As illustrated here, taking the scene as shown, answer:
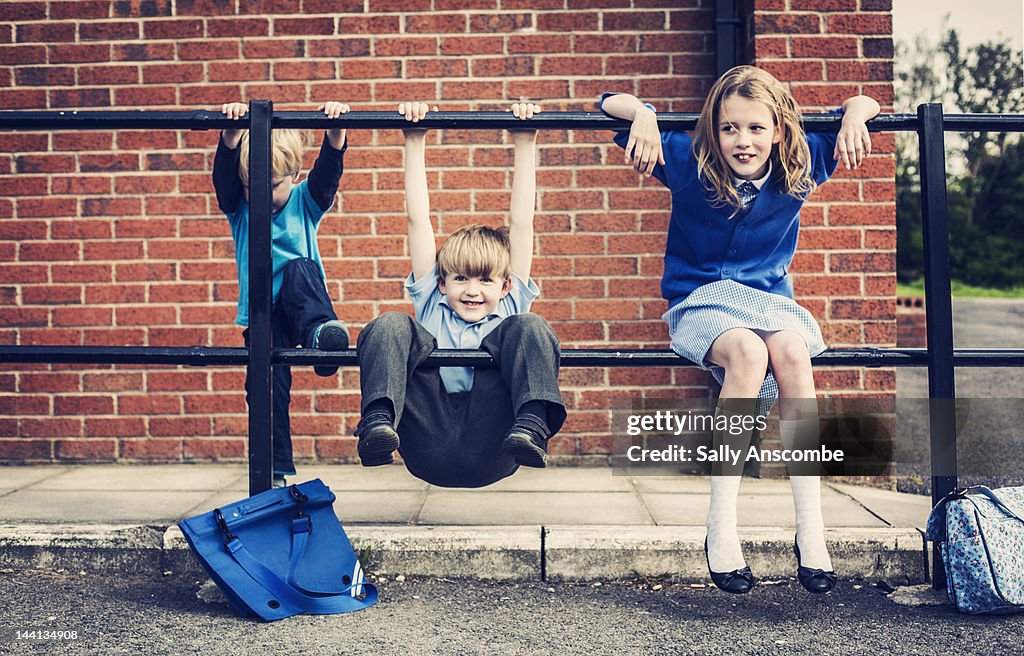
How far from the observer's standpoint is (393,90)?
4262 millimetres

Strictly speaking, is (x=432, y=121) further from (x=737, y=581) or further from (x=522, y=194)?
(x=737, y=581)

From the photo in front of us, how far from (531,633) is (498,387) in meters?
0.66

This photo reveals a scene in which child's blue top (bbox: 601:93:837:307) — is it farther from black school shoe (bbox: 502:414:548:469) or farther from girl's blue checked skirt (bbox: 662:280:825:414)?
black school shoe (bbox: 502:414:548:469)

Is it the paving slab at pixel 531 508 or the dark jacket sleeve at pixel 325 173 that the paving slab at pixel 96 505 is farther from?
the dark jacket sleeve at pixel 325 173

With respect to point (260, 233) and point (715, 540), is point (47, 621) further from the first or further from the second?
point (715, 540)

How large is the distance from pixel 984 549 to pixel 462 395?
4.75 feet

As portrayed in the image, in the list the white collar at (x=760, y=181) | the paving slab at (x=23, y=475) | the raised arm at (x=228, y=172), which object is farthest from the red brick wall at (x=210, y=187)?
the white collar at (x=760, y=181)

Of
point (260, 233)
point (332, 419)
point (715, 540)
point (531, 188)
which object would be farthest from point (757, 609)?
point (332, 419)

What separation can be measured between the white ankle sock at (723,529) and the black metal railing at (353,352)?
388 millimetres

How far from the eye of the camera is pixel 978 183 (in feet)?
57.8

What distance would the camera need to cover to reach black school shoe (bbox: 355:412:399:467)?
224 centimetres

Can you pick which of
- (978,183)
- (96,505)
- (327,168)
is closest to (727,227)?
(327,168)

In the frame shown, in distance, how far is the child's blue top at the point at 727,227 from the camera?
255cm

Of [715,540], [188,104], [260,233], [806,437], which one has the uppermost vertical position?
[188,104]
